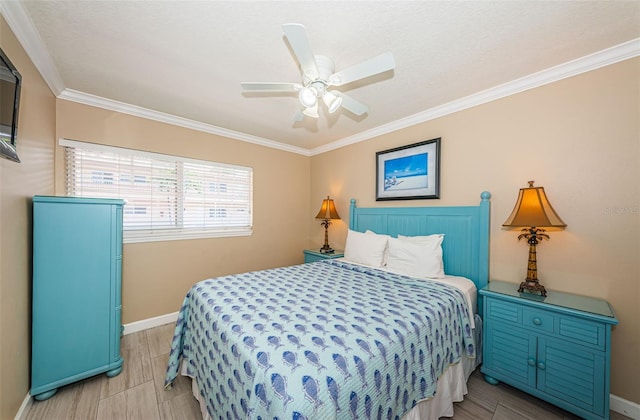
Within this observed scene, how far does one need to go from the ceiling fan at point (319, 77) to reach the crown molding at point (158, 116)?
1718mm

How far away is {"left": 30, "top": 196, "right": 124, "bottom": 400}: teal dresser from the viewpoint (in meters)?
1.68

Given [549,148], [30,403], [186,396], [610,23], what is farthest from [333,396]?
[610,23]

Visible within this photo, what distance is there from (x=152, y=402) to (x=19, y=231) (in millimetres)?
1438

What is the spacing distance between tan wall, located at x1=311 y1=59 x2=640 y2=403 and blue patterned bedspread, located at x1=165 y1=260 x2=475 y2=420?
0.86m

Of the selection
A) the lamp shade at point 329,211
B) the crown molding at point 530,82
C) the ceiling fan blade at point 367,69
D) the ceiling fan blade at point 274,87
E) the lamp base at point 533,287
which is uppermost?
the crown molding at point 530,82

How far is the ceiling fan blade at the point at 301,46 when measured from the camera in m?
1.14

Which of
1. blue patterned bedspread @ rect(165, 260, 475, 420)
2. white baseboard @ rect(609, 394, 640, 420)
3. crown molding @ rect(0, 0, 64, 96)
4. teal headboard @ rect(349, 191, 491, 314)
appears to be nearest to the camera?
blue patterned bedspread @ rect(165, 260, 475, 420)

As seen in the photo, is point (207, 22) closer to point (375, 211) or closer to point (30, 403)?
point (375, 211)

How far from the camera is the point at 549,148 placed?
1.96 metres

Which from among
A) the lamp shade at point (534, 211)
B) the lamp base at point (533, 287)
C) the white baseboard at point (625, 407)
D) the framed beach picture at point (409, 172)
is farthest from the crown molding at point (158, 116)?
the white baseboard at point (625, 407)

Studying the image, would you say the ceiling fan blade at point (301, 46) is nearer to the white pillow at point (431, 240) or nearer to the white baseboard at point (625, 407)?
the white pillow at point (431, 240)

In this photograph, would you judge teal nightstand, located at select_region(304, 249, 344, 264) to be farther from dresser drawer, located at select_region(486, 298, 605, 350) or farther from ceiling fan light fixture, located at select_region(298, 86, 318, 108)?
ceiling fan light fixture, located at select_region(298, 86, 318, 108)

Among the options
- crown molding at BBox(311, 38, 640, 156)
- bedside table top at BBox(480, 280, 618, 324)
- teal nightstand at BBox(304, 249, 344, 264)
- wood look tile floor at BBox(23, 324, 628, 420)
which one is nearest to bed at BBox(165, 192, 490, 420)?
wood look tile floor at BBox(23, 324, 628, 420)

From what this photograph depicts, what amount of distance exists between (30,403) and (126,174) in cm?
196
